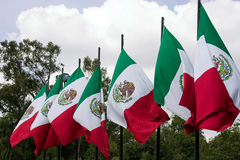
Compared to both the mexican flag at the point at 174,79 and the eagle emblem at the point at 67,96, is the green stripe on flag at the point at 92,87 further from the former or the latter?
the mexican flag at the point at 174,79

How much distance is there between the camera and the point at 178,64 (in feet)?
31.0

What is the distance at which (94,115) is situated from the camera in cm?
1174

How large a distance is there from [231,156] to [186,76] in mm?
23610

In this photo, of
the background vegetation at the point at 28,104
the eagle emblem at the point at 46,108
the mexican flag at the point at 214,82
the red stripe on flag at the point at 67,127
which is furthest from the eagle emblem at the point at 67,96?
the background vegetation at the point at 28,104

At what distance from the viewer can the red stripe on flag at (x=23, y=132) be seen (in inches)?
568

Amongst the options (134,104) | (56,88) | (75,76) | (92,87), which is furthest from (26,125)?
(134,104)

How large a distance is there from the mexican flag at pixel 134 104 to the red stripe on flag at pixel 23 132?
5.03m

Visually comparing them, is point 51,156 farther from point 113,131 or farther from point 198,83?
point 198,83

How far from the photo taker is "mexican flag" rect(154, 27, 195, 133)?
877 centimetres

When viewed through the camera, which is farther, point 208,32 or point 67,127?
point 67,127

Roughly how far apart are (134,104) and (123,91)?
1.68 ft

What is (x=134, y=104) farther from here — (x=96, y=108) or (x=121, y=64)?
(x=96, y=108)

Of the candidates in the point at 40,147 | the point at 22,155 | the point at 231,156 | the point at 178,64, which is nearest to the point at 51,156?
the point at 22,155

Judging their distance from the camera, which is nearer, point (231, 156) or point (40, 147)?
point (40, 147)
